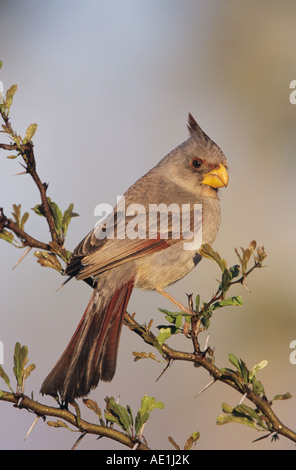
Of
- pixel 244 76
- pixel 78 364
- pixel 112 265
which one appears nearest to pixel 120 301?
pixel 112 265

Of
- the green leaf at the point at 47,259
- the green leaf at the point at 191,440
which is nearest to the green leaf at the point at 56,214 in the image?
the green leaf at the point at 47,259

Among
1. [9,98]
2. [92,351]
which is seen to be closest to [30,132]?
[9,98]

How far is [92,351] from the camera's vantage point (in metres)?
3.24

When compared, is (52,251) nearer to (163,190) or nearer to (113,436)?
(113,436)

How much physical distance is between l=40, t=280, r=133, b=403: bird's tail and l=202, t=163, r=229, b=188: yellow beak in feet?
3.93

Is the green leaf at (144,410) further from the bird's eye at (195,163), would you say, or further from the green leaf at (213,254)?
the bird's eye at (195,163)

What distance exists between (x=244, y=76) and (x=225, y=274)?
9.90 feet

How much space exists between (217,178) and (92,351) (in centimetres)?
171

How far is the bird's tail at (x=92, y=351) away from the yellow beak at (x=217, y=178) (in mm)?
1197

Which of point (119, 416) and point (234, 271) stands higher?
point (234, 271)

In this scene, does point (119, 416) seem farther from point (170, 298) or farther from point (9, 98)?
point (170, 298)

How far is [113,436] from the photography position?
248cm

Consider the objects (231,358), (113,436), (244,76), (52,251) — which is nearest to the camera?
(113,436)
